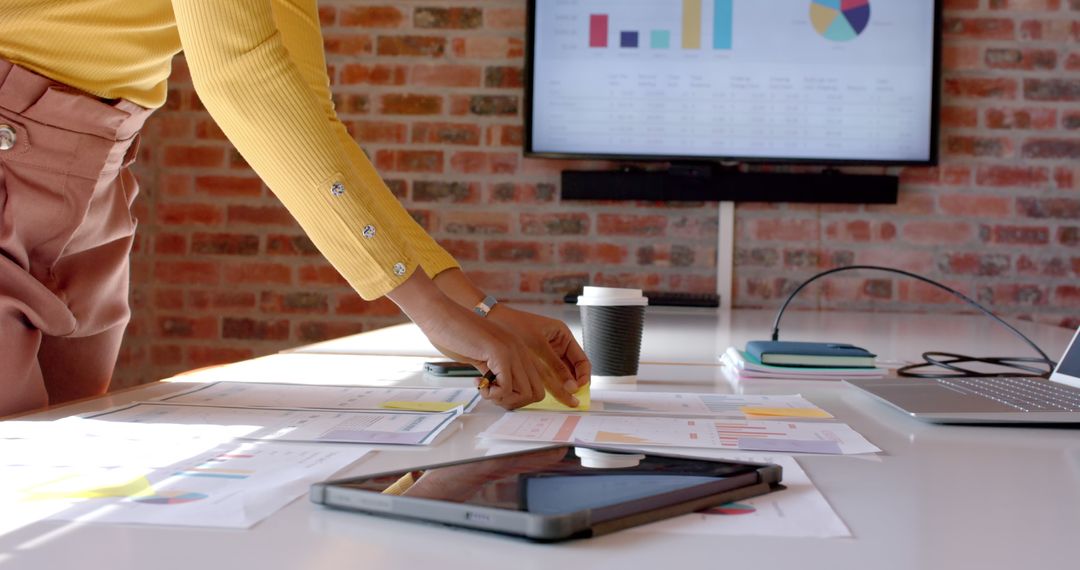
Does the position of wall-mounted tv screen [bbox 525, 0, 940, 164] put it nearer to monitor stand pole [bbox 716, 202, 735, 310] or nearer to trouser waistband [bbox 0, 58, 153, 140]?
monitor stand pole [bbox 716, 202, 735, 310]

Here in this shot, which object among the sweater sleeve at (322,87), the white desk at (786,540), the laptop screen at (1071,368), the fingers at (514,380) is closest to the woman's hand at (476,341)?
the fingers at (514,380)

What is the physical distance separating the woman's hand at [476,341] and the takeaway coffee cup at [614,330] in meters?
0.28

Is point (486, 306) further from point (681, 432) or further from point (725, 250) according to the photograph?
point (725, 250)

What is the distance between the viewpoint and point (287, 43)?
140cm

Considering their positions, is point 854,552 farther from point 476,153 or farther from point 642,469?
point 476,153

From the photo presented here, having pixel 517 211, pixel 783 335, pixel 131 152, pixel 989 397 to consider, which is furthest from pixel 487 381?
pixel 517 211

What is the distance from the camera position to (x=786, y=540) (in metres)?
0.57

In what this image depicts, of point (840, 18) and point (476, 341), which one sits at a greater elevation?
point (840, 18)

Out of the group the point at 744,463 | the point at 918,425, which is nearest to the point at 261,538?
the point at 744,463

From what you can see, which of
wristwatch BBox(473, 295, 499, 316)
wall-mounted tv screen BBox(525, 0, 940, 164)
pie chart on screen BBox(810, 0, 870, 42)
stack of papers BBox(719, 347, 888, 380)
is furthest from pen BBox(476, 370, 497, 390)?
pie chart on screen BBox(810, 0, 870, 42)

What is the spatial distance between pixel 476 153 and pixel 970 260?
1.59 metres

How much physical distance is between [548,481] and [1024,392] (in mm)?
729

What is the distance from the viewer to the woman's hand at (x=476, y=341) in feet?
3.43

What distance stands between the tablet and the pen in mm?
348
